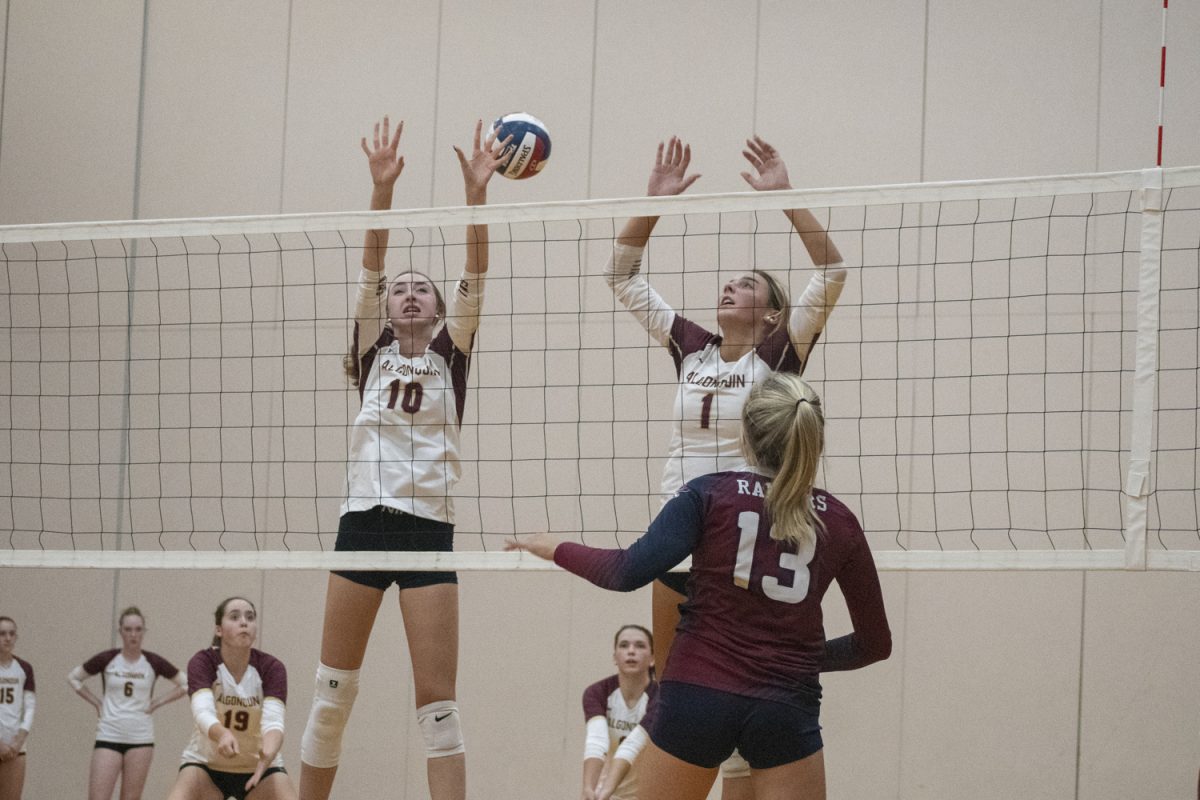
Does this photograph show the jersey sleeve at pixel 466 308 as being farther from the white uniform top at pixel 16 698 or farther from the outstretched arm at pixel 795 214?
the white uniform top at pixel 16 698

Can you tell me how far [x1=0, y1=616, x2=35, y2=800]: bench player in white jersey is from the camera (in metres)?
8.44

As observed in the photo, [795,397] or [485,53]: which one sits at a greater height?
[485,53]

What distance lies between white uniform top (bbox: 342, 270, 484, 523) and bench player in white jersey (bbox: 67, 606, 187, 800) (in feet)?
15.3

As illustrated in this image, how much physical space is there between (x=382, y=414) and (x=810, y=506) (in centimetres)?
201

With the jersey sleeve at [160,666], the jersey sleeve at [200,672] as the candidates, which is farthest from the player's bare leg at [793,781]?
the jersey sleeve at [160,666]

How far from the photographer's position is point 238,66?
9.49m

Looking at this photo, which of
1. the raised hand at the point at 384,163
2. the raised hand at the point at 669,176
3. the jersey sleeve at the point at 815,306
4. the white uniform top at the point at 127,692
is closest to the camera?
the jersey sleeve at the point at 815,306

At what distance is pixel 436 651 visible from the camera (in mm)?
4594

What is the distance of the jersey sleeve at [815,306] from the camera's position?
4551mm

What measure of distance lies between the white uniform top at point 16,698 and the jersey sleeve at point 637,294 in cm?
585

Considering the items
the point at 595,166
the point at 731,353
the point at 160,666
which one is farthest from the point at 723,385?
the point at 160,666

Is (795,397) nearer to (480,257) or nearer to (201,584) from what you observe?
(480,257)

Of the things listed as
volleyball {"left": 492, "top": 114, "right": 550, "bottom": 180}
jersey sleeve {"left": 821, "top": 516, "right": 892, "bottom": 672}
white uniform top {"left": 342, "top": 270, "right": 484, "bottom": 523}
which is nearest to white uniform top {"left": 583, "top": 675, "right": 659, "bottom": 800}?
white uniform top {"left": 342, "top": 270, "right": 484, "bottom": 523}

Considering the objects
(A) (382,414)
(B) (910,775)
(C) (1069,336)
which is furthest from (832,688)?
(A) (382,414)
